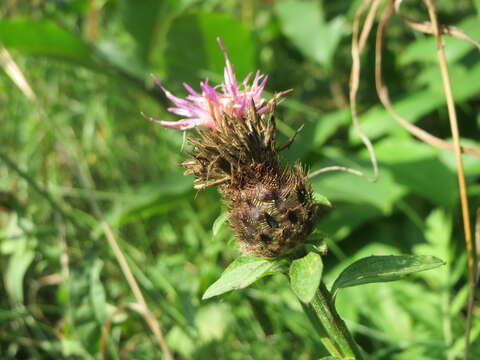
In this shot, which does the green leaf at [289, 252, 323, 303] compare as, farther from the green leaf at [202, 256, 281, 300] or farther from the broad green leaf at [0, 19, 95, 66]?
Answer: the broad green leaf at [0, 19, 95, 66]

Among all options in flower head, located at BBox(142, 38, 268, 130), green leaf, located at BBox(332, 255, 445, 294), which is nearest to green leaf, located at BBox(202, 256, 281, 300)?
green leaf, located at BBox(332, 255, 445, 294)

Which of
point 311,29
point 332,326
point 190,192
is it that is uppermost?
point 311,29

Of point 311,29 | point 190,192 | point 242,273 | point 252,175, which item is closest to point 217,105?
point 252,175

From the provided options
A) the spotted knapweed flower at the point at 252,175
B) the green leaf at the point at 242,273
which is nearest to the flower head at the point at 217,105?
the spotted knapweed flower at the point at 252,175

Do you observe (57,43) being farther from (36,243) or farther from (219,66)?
(36,243)

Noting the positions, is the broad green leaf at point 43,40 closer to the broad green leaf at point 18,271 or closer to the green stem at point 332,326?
the broad green leaf at point 18,271

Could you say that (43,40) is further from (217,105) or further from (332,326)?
(332,326)
